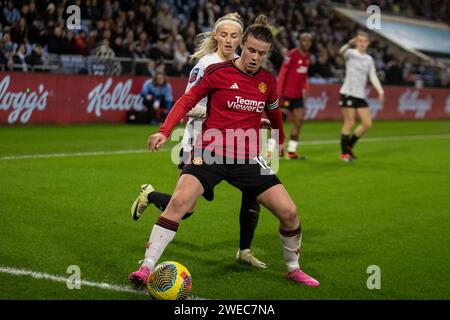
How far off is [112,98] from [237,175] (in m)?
16.0

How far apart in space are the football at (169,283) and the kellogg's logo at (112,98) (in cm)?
1593

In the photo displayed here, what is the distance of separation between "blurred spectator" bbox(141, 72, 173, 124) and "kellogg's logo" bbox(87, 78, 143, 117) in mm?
434

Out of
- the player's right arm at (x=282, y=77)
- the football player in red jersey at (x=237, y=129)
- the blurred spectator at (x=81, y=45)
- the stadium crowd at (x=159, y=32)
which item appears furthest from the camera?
the blurred spectator at (x=81, y=45)

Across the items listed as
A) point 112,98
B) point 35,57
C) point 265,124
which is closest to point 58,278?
point 265,124

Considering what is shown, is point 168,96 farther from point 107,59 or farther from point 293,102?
point 293,102

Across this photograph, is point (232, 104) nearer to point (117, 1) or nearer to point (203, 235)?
point (203, 235)

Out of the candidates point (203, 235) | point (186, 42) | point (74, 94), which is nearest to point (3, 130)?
point (74, 94)

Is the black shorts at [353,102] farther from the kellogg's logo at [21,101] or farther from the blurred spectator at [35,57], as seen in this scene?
the blurred spectator at [35,57]

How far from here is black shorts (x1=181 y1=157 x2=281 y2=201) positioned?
5.75 m

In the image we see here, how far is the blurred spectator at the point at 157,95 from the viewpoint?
70.1 feet

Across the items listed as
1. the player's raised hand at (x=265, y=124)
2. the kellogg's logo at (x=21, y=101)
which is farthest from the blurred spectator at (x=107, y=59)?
the player's raised hand at (x=265, y=124)

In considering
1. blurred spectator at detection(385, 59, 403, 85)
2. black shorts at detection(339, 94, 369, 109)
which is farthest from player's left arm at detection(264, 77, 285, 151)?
blurred spectator at detection(385, 59, 403, 85)
